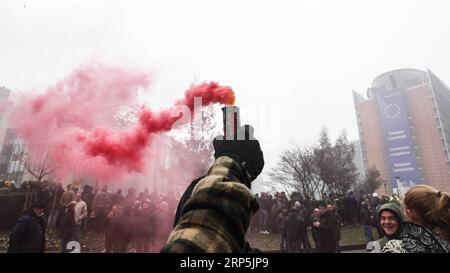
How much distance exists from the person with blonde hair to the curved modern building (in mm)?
71401

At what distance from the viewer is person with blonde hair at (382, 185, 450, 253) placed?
1.96 metres

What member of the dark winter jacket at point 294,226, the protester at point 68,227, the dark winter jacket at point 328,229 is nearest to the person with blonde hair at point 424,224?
the dark winter jacket at point 328,229

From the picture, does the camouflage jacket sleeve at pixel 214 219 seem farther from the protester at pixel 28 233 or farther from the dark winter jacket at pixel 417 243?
the protester at pixel 28 233

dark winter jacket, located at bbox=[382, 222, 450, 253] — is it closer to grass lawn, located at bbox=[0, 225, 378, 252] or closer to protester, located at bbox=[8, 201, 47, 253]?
protester, located at bbox=[8, 201, 47, 253]

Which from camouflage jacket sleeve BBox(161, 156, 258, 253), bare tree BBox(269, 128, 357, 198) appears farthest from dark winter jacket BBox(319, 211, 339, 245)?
bare tree BBox(269, 128, 357, 198)

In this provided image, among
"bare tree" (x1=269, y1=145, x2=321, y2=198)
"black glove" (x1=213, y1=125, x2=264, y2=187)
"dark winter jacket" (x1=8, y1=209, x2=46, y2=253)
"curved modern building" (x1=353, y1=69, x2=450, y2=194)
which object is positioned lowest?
"dark winter jacket" (x1=8, y1=209, x2=46, y2=253)

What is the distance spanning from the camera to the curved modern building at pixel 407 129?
65750 mm

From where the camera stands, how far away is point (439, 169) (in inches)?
2598

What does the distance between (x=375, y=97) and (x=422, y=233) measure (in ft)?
290

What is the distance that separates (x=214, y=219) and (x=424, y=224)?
2.19m

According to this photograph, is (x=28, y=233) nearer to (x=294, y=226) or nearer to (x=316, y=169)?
(x=294, y=226)

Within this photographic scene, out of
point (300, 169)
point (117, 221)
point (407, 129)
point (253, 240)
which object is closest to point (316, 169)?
point (300, 169)
